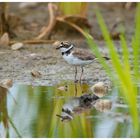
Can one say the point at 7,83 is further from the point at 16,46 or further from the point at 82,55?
the point at 16,46

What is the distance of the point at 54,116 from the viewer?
229 inches

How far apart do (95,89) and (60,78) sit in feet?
2.81

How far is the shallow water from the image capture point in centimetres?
526

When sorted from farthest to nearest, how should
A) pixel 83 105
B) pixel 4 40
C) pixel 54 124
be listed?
pixel 4 40 → pixel 83 105 → pixel 54 124

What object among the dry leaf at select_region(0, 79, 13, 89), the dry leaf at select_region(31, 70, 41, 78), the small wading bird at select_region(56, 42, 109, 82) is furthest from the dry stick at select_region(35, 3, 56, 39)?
the dry leaf at select_region(0, 79, 13, 89)

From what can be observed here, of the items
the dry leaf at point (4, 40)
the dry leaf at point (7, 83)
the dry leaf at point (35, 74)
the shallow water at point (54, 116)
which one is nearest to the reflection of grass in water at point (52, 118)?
the shallow water at point (54, 116)

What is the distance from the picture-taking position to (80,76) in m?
7.74

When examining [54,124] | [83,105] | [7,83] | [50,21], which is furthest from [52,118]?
[50,21]

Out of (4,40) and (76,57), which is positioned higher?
(4,40)

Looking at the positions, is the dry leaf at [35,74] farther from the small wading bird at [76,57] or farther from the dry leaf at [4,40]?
the dry leaf at [4,40]

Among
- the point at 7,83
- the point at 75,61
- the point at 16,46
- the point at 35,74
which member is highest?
the point at 16,46

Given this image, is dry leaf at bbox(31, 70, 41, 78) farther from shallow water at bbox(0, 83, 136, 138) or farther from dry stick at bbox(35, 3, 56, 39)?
dry stick at bbox(35, 3, 56, 39)

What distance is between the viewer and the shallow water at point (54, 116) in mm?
5262

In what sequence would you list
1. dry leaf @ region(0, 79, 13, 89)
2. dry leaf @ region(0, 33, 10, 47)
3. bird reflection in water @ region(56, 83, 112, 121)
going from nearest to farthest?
bird reflection in water @ region(56, 83, 112, 121) < dry leaf @ region(0, 79, 13, 89) < dry leaf @ region(0, 33, 10, 47)
